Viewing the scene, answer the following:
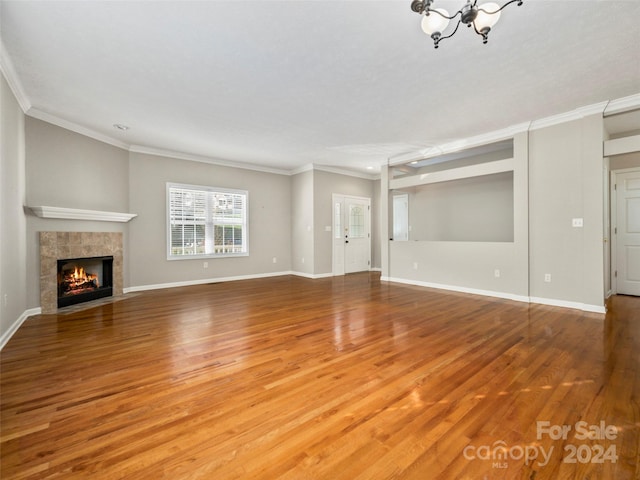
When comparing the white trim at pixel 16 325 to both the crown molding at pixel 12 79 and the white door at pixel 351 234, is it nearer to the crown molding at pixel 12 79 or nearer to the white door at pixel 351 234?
the crown molding at pixel 12 79

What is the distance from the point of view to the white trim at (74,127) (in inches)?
158

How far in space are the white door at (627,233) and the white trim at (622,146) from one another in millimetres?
1764

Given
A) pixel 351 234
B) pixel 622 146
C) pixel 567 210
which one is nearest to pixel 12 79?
Result: pixel 351 234

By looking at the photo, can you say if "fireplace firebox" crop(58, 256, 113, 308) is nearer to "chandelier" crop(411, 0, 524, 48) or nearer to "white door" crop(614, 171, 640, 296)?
"chandelier" crop(411, 0, 524, 48)

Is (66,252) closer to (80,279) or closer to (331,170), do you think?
(80,279)

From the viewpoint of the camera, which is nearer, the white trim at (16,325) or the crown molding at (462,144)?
the white trim at (16,325)

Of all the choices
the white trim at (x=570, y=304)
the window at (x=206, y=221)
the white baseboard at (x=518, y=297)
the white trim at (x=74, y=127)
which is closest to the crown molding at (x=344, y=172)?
the window at (x=206, y=221)

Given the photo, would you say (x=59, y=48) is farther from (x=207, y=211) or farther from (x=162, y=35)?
(x=207, y=211)

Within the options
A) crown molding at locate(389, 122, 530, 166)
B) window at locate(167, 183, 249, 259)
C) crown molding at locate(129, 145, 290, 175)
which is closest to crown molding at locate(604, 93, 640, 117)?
crown molding at locate(389, 122, 530, 166)

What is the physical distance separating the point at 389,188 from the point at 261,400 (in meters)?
5.50

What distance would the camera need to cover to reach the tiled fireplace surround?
4.08m

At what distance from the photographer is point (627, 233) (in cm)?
501

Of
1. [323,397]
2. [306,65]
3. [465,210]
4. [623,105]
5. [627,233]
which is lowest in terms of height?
[323,397]

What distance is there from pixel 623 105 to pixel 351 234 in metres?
5.38
